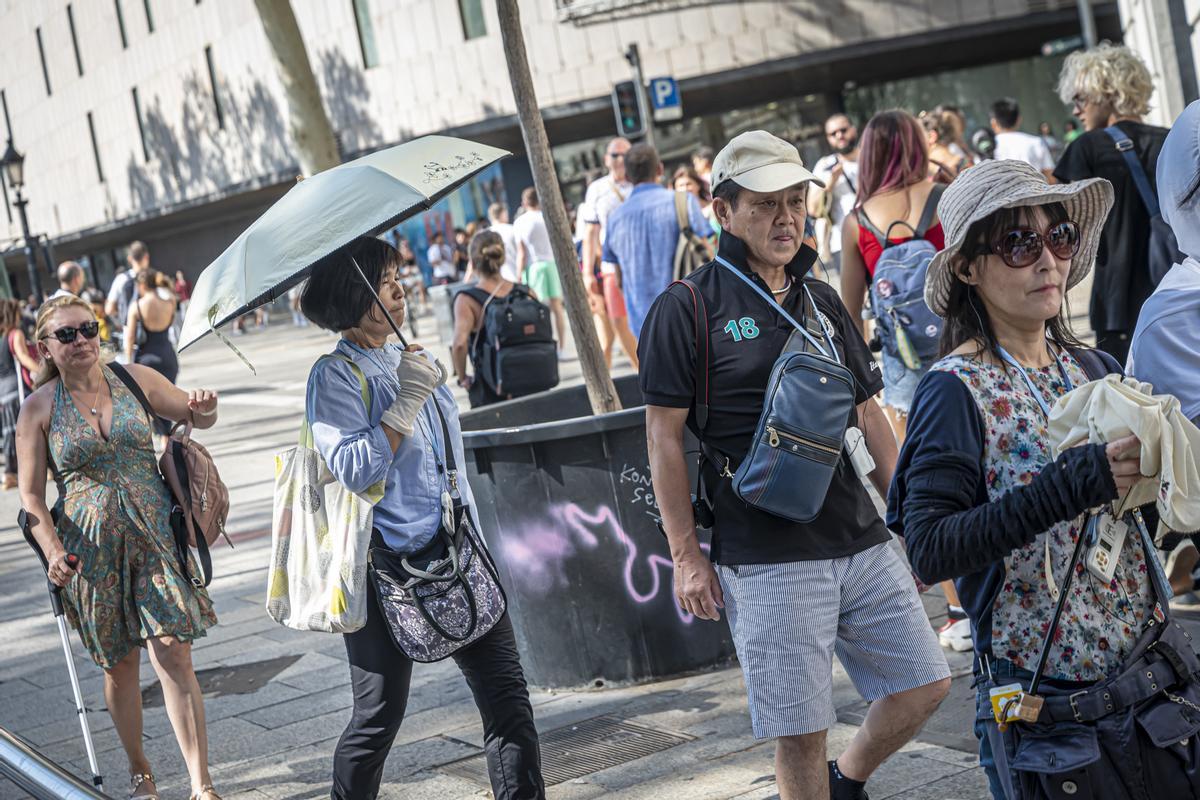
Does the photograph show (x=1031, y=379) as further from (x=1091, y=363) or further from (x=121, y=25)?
(x=121, y=25)

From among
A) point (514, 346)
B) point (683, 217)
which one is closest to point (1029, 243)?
point (514, 346)

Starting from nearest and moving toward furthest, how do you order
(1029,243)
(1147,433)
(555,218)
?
(1147,433)
(1029,243)
(555,218)

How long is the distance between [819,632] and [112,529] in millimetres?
2657

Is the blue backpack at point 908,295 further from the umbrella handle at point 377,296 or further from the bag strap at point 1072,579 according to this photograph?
the bag strap at point 1072,579

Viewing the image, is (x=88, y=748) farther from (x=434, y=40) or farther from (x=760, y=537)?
(x=434, y=40)

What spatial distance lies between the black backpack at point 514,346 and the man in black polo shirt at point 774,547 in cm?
475

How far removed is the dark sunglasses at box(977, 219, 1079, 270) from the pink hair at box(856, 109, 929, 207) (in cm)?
275

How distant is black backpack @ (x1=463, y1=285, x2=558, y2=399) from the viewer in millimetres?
8219

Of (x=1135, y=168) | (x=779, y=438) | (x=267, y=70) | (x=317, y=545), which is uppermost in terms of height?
(x=267, y=70)

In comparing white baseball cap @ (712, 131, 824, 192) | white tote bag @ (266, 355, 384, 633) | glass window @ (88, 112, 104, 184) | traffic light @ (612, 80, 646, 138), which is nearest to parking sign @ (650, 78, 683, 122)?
traffic light @ (612, 80, 646, 138)

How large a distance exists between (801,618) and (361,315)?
1472 mm

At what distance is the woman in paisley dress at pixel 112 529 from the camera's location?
4867mm

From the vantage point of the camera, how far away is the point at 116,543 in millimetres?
4895

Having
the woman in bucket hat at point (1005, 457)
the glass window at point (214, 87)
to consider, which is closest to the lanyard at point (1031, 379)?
the woman in bucket hat at point (1005, 457)
